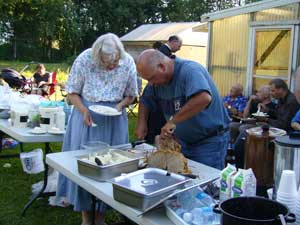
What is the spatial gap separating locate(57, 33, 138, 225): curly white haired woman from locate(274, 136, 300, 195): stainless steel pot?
1.49 metres

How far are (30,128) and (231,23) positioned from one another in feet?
14.9

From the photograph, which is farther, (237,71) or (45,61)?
(45,61)

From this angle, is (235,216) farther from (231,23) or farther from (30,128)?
(231,23)

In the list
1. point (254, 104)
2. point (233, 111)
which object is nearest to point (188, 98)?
point (254, 104)

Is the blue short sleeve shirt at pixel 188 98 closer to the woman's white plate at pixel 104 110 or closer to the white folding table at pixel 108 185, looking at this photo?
the white folding table at pixel 108 185

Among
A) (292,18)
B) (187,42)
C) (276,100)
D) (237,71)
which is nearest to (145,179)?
(276,100)

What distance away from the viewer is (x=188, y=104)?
2.18m

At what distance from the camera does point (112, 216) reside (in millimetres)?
3637

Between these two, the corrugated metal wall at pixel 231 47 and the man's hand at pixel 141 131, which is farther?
the corrugated metal wall at pixel 231 47

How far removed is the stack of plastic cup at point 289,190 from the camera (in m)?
1.41

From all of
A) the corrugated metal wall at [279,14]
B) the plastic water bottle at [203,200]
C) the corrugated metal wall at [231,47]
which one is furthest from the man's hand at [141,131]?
the corrugated metal wall at [231,47]

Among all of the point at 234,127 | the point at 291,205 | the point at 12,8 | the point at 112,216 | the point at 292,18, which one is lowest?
the point at 112,216

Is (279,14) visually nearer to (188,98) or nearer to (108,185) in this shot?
(188,98)

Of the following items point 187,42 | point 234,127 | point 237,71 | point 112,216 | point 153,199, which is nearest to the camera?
point 153,199
